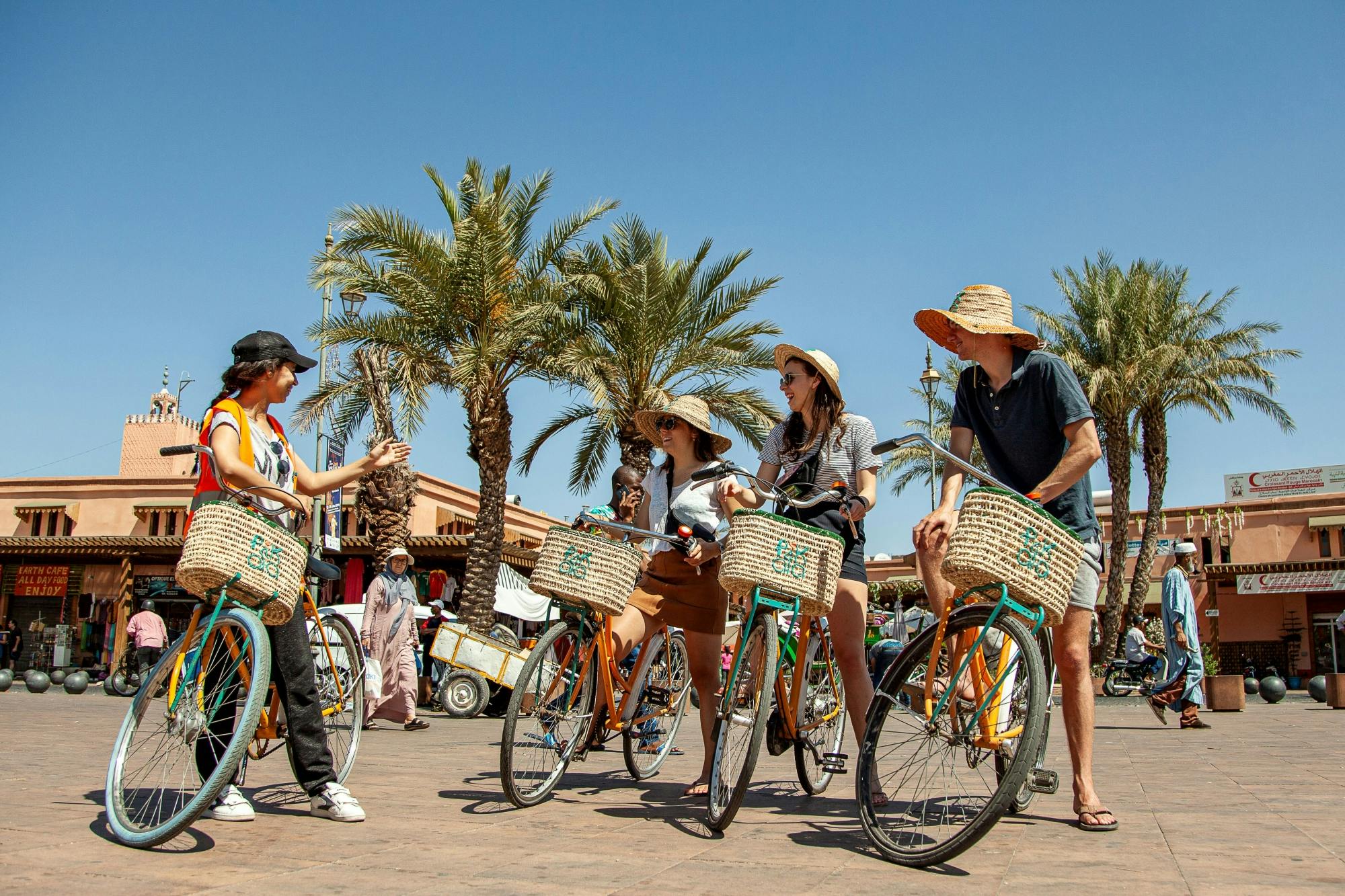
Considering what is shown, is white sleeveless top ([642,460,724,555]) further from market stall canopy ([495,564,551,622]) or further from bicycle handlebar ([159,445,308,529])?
market stall canopy ([495,564,551,622])

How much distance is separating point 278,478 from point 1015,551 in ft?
9.79

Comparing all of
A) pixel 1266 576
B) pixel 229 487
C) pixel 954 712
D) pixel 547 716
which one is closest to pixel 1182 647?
pixel 547 716

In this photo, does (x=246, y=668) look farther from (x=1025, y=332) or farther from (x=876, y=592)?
(x=876, y=592)

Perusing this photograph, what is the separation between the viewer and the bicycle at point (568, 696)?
4.60m

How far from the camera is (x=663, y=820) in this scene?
173 inches

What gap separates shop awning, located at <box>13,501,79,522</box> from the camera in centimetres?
3928

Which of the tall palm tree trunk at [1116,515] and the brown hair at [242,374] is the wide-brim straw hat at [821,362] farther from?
the tall palm tree trunk at [1116,515]

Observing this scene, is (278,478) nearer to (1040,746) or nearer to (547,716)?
(547,716)

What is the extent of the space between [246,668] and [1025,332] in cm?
330

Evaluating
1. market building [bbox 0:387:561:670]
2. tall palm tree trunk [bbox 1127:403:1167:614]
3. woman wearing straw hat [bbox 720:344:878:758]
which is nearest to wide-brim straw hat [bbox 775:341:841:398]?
woman wearing straw hat [bbox 720:344:878:758]

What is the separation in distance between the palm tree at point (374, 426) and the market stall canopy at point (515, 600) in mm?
2708

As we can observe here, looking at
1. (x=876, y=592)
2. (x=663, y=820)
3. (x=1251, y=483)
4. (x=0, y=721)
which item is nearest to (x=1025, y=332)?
(x=663, y=820)

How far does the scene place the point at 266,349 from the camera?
15.3ft

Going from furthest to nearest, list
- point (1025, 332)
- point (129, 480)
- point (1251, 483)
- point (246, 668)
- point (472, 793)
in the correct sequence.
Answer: point (1251, 483) → point (129, 480) → point (472, 793) → point (1025, 332) → point (246, 668)
